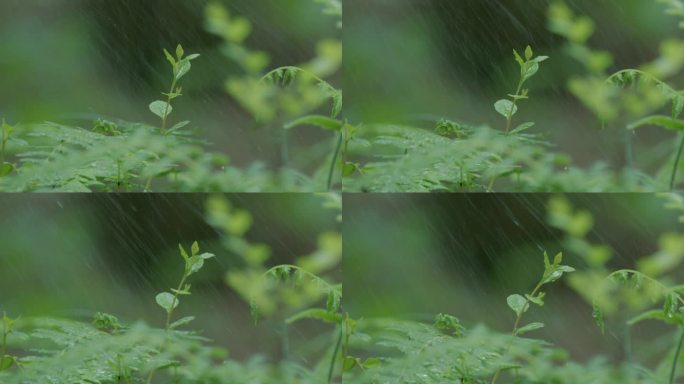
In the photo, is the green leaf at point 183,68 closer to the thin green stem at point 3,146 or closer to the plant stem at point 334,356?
the thin green stem at point 3,146

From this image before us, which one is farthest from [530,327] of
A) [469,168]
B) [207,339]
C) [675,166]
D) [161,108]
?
[161,108]

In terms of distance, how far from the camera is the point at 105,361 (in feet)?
8.92

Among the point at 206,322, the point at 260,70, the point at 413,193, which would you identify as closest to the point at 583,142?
the point at 413,193

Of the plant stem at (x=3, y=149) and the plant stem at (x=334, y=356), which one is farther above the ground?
the plant stem at (x=3, y=149)

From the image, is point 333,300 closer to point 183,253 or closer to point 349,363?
point 349,363

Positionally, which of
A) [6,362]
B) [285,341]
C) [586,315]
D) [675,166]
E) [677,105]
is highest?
[677,105]

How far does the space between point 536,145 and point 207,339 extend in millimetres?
824

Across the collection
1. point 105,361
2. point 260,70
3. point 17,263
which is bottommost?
point 105,361

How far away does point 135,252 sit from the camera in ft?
8.99

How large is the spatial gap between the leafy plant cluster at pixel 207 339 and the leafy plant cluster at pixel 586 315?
0.10 m

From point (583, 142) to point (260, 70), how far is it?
28.1 inches

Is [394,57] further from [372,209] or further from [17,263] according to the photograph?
[17,263]

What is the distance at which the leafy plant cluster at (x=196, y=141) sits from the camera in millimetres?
2730

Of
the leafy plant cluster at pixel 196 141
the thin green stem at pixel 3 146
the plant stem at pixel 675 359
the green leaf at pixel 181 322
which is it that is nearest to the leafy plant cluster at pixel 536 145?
the leafy plant cluster at pixel 196 141
